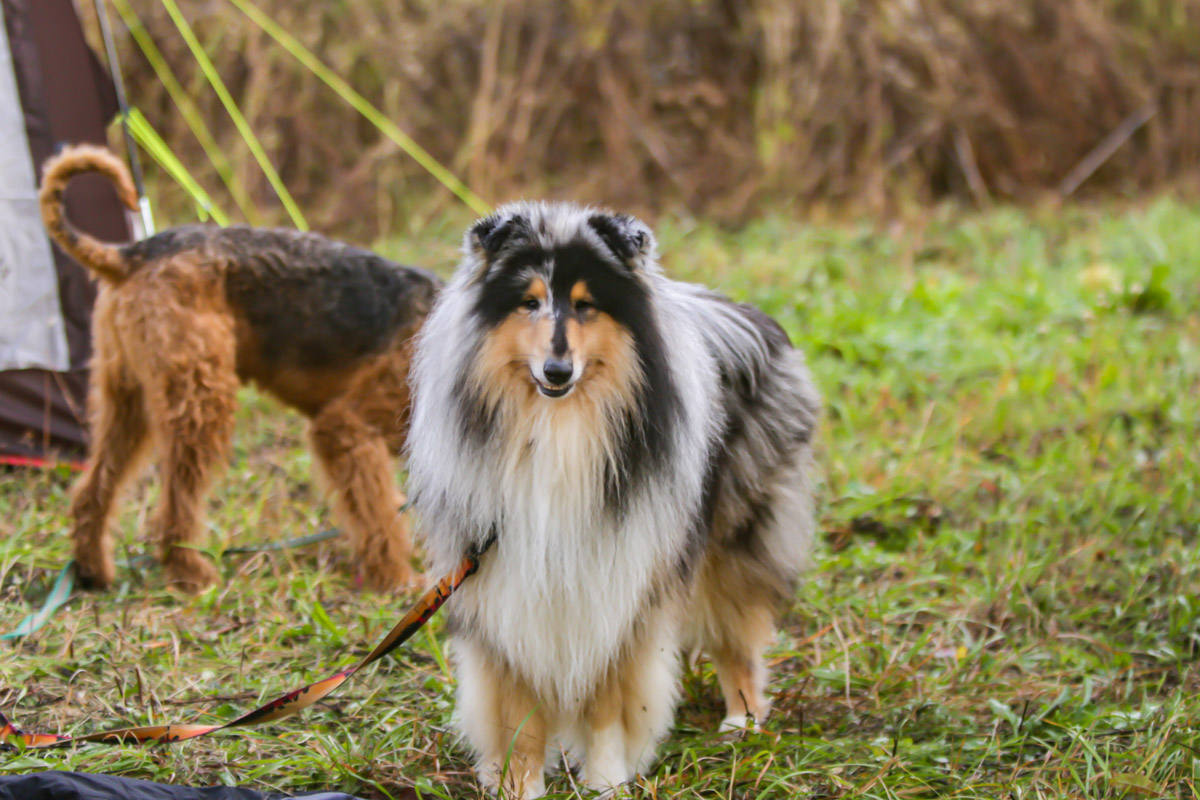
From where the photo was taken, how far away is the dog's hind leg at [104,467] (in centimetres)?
395

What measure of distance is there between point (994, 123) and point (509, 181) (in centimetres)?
414

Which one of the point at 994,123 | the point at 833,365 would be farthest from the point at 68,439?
the point at 994,123

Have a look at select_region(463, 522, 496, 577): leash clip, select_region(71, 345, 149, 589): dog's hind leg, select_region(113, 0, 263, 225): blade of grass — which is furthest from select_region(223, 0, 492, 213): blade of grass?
select_region(463, 522, 496, 577): leash clip

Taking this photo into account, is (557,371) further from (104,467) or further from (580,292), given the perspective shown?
(104,467)

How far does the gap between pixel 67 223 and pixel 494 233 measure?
212 cm

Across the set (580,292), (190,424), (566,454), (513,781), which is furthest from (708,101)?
(513,781)

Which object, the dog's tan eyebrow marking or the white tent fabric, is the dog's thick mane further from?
the white tent fabric

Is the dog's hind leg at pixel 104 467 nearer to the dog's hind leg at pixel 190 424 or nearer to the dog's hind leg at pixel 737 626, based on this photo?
the dog's hind leg at pixel 190 424

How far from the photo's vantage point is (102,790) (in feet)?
7.64

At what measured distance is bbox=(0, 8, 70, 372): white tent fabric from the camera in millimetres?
4531

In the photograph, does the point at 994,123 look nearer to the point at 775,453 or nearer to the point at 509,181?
the point at 509,181

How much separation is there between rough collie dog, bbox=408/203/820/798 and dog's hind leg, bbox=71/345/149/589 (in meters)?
1.73

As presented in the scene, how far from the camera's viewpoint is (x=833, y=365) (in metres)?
5.89

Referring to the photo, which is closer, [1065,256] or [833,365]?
[833,365]
